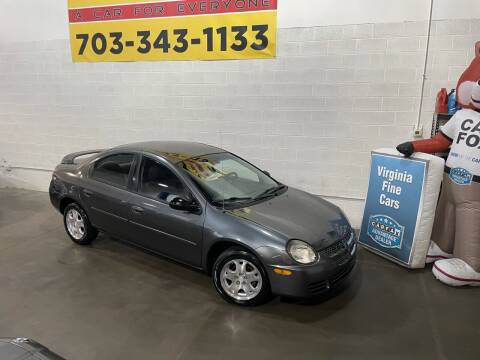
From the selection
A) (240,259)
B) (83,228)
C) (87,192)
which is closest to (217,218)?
Result: (240,259)

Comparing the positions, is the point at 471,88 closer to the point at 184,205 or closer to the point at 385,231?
the point at 385,231

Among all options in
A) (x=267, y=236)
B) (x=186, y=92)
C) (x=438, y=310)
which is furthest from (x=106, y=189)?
(x=438, y=310)

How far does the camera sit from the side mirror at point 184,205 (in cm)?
370

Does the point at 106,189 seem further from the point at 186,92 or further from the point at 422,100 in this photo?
the point at 422,100

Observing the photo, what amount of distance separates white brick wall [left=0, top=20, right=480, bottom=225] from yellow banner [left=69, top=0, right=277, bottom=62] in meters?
0.17

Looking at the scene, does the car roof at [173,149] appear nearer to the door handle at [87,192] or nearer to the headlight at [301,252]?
the door handle at [87,192]

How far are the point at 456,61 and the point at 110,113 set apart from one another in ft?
17.4

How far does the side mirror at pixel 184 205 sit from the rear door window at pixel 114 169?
2.84 feet

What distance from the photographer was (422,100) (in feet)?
17.0

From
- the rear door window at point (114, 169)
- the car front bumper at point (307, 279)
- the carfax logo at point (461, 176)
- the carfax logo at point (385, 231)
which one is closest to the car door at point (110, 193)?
the rear door window at point (114, 169)

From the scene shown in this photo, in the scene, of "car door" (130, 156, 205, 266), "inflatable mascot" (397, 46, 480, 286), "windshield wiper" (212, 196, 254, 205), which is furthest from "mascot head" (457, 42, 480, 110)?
"car door" (130, 156, 205, 266)

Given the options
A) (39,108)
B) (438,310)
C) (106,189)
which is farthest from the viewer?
(39,108)

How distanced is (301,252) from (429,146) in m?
2.16

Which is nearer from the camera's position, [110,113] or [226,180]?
[226,180]
